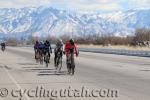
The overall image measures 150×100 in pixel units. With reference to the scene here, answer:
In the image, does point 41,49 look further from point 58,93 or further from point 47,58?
point 58,93

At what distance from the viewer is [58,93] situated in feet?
51.4

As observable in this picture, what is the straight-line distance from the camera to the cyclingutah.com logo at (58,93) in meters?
14.9

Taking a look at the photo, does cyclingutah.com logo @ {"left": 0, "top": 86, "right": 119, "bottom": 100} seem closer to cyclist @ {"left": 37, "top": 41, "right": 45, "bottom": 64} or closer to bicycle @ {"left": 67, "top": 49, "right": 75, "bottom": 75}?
bicycle @ {"left": 67, "top": 49, "right": 75, "bottom": 75}

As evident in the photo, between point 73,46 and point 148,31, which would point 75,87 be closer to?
point 73,46

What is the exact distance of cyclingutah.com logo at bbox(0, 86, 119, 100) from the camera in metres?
14.9

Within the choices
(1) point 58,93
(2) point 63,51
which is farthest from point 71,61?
(1) point 58,93

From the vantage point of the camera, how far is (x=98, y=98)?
563 inches

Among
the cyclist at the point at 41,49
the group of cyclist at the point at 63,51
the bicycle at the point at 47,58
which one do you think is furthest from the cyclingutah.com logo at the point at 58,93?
the cyclist at the point at 41,49

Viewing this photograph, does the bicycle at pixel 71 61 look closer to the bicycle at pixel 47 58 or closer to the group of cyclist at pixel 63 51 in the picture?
the group of cyclist at pixel 63 51

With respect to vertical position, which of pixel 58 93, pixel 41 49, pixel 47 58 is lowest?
pixel 47 58

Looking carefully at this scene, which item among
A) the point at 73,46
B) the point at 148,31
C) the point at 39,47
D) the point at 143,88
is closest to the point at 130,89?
the point at 143,88

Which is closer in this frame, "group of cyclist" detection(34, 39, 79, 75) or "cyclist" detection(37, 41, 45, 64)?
"group of cyclist" detection(34, 39, 79, 75)

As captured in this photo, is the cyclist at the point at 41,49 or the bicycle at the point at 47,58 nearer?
the bicycle at the point at 47,58

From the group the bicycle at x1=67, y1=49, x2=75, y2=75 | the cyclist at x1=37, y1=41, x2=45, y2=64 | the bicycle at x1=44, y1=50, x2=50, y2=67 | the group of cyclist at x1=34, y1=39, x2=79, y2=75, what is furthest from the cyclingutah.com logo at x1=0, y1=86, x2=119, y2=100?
the cyclist at x1=37, y1=41, x2=45, y2=64
